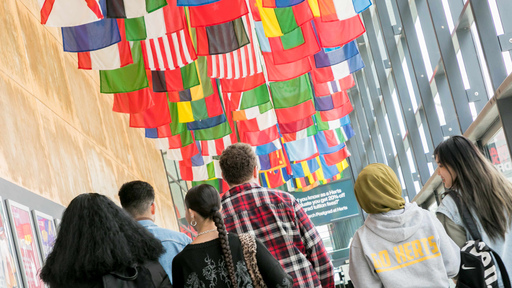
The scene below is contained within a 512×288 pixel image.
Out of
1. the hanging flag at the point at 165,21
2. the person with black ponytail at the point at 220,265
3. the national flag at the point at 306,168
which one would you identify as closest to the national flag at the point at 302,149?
the national flag at the point at 306,168

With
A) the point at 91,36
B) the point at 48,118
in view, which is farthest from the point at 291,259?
the point at 91,36

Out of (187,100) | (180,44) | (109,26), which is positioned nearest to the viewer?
(109,26)

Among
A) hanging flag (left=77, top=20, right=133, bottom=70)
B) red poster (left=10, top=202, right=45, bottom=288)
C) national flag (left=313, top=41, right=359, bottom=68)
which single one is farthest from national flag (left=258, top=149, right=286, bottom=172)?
red poster (left=10, top=202, right=45, bottom=288)

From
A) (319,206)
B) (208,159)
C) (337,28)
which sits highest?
(337,28)

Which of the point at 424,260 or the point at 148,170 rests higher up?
the point at 148,170

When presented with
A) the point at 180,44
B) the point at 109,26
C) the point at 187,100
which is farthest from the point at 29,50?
the point at 187,100

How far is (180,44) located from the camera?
27.6ft

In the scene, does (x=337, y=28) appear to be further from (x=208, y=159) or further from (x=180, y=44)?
(x=208, y=159)

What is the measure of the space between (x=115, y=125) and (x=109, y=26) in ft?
15.4

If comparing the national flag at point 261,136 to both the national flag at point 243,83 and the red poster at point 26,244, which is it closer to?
the national flag at point 243,83

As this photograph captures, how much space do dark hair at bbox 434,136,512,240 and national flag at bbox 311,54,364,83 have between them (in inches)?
309

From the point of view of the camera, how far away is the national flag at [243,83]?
394 inches

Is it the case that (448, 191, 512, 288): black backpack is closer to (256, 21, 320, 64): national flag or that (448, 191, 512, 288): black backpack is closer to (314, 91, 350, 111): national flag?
(256, 21, 320, 64): national flag

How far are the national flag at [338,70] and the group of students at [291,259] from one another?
780 cm
